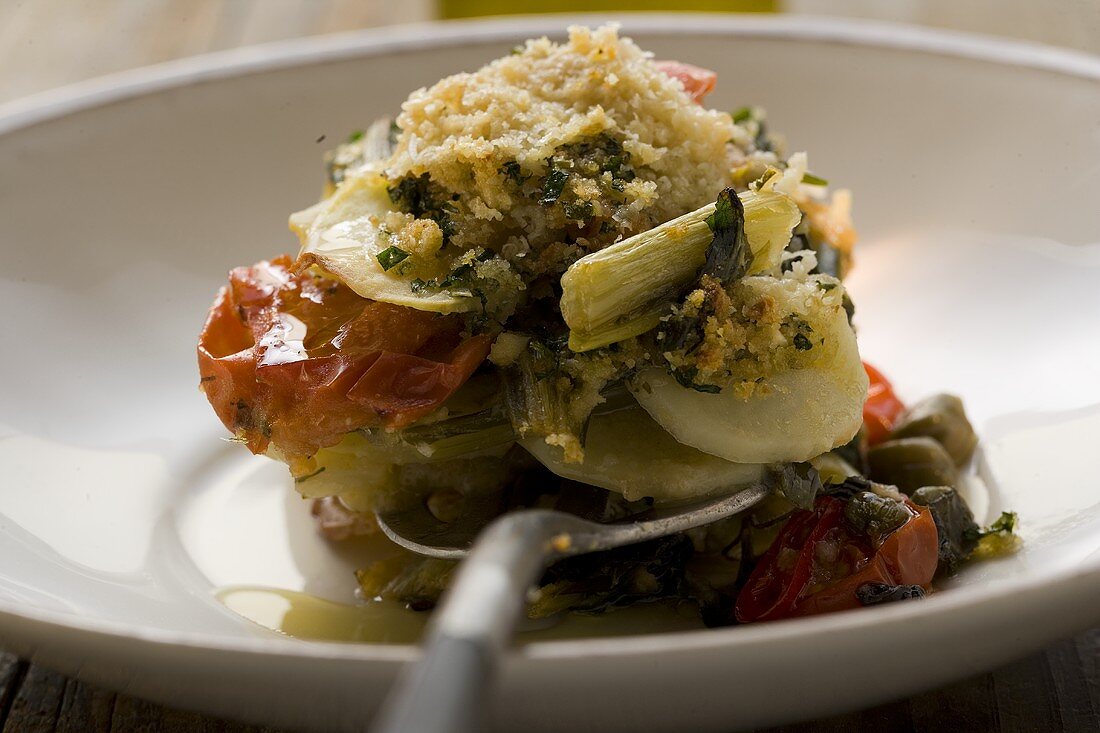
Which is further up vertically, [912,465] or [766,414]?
[766,414]

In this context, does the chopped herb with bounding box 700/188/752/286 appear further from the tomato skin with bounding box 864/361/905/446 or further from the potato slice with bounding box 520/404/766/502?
the tomato skin with bounding box 864/361/905/446

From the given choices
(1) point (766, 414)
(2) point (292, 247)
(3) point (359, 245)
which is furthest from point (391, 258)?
(2) point (292, 247)

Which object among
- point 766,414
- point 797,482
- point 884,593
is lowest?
point 884,593

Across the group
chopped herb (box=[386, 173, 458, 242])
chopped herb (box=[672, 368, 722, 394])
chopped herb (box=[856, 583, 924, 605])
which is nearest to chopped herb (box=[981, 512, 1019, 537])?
chopped herb (box=[856, 583, 924, 605])

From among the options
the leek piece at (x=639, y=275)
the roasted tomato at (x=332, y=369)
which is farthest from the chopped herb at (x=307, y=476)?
the leek piece at (x=639, y=275)

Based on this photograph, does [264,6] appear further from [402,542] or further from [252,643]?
[252,643]

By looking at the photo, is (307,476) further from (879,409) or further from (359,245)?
(879,409)

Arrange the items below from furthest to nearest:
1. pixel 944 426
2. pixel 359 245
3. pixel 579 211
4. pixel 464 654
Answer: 1. pixel 944 426
2. pixel 359 245
3. pixel 579 211
4. pixel 464 654
